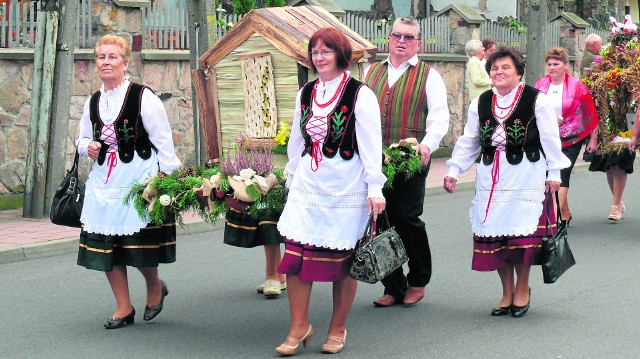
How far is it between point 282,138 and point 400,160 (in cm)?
77

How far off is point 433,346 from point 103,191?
2.22 meters

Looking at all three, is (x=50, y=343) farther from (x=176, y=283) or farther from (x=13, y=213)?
(x=13, y=213)

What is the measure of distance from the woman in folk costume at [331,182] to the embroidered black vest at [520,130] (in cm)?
138

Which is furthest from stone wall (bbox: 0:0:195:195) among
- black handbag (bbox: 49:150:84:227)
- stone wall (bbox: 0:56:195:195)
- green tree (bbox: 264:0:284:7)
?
green tree (bbox: 264:0:284:7)

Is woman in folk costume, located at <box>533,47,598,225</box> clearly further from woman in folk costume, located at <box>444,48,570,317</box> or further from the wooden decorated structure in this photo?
the wooden decorated structure

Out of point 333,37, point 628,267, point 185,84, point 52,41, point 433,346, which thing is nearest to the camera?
point 333,37

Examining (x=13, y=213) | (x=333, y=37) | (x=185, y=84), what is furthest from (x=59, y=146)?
(x=333, y=37)

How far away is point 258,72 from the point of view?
7.66 metres

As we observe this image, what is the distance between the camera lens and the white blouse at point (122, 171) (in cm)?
725

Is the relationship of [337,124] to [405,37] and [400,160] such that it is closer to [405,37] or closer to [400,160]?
[400,160]

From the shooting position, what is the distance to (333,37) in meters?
6.55

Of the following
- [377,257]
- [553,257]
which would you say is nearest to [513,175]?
[553,257]

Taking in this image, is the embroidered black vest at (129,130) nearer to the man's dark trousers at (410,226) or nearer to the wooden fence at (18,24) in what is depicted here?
the man's dark trousers at (410,226)

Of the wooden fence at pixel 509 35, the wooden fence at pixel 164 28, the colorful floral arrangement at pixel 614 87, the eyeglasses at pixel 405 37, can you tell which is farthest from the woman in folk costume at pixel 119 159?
the wooden fence at pixel 509 35
